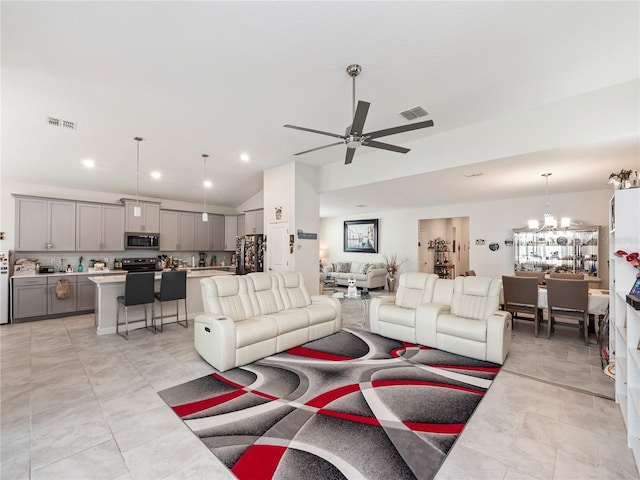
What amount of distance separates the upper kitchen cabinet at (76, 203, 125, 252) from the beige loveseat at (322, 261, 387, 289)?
18.6 ft

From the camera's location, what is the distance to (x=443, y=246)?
10055 mm

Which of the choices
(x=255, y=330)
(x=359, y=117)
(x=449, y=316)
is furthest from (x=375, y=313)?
(x=359, y=117)

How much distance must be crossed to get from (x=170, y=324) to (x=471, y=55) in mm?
5817

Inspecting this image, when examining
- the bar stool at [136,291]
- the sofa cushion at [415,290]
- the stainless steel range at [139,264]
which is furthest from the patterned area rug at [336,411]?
the stainless steel range at [139,264]

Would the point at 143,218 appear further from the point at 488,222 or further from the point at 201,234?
the point at 488,222

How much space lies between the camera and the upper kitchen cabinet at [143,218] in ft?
22.6

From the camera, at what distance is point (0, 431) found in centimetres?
228

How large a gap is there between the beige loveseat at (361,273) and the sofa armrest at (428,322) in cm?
479

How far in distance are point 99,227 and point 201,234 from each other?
2302mm

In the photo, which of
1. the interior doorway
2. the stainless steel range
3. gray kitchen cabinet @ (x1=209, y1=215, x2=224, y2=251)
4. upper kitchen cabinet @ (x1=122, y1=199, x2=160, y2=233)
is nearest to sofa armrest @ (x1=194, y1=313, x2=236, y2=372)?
the stainless steel range

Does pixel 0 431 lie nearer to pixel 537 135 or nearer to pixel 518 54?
pixel 518 54

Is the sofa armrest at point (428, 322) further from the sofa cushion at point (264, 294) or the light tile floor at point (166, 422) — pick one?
the sofa cushion at point (264, 294)

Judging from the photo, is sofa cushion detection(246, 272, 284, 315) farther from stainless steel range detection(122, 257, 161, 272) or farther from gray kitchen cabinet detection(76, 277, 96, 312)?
stainless steel range detection(122, 257, 161, 272)

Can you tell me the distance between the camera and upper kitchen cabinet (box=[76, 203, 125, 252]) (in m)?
6.27
